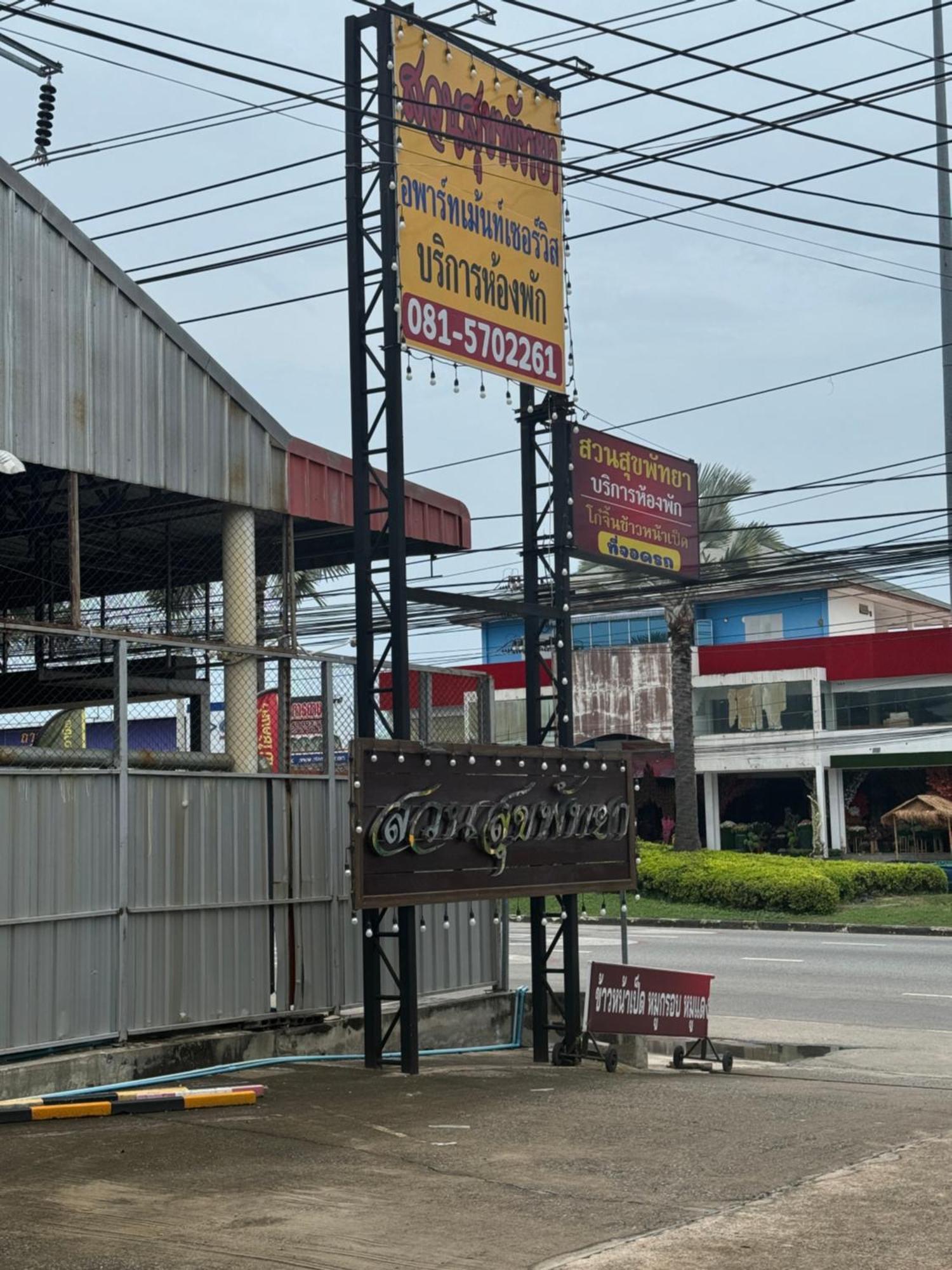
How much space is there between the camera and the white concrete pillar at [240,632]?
13.3 m

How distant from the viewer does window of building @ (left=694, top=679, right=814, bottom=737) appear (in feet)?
150

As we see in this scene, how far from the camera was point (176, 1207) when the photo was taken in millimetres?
7266

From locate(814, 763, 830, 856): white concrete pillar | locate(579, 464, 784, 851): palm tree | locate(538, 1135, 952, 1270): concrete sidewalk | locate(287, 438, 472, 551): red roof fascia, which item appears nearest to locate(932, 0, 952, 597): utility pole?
locate(579, 464, 784, 851): palm tree

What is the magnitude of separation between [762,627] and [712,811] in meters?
10.8

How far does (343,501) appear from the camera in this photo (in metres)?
14.5

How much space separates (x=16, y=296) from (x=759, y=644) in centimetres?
3781

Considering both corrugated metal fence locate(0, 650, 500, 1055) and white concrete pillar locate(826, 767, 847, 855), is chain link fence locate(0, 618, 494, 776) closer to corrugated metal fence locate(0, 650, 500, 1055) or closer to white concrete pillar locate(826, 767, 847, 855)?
corrugated metal fence locate(0, 650, 500, 1055)

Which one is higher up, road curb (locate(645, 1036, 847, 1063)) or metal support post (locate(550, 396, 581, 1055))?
metal support post (locate(550, 396, 581, 1055))

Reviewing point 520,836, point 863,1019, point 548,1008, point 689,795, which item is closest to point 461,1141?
point 520,836

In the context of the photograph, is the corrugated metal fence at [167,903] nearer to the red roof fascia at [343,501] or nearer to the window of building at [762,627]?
the red roof fascia at [343,501]

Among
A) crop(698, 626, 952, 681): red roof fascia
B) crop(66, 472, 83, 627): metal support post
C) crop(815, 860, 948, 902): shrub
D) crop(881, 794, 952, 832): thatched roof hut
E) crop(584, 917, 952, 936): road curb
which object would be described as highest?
crop(698, 626, 952, 681): red roof fascia

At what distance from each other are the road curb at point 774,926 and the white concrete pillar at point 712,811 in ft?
52.9

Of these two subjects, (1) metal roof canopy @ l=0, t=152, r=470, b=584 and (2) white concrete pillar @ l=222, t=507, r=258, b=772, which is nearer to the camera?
(1) metal roof canopy @ l=0, t=152, r=470, b=584

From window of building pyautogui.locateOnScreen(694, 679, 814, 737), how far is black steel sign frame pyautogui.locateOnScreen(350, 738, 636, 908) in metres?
33.0
